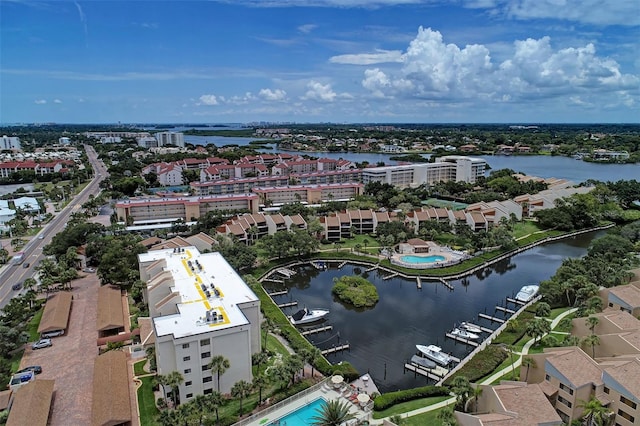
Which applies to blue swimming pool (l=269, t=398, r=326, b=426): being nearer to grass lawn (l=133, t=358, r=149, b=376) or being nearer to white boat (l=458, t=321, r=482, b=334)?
grass lawn (l=133, t=358, r=149, b=376)

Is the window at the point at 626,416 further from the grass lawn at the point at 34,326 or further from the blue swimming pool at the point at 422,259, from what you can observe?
the grass lawn at the point at 34,326

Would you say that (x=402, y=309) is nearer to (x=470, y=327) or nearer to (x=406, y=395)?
(x=470, y=327)

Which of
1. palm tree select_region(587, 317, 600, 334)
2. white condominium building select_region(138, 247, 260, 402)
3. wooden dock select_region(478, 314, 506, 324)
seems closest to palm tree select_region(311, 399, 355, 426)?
white condominium building select_region(138, 247, 260, 402)

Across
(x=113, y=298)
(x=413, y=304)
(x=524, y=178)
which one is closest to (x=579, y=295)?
(x=413, y=304)

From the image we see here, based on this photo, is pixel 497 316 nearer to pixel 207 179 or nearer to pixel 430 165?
pixel 430 165

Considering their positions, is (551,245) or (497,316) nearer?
(497,316)

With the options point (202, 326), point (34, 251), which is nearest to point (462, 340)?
point (202, 326)
